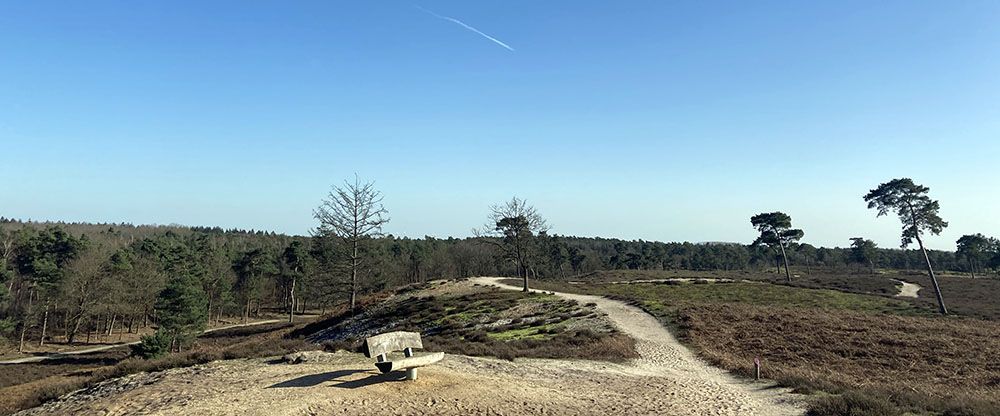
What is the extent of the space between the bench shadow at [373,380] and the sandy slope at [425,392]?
0.03m

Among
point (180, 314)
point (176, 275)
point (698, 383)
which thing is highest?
point (176, 275)

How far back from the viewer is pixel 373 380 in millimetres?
13305

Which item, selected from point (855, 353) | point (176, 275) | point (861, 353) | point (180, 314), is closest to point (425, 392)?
point (855, 353)

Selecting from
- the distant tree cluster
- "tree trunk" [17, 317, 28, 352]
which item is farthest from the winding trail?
"tree trunk" [17, 317, 28, 352]

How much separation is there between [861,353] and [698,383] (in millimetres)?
10825

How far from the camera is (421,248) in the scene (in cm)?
11562

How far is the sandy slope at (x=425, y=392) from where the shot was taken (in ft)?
36.8

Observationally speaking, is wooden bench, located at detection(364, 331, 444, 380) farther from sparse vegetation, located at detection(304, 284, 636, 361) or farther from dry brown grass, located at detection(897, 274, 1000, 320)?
dry brown grass, located at detection(897, 274, 1000, 320)

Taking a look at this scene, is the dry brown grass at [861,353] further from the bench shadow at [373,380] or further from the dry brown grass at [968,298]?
the dry brown grass at [968,298]

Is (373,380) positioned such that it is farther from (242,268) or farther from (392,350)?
(242,268)

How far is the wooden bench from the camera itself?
42.0 feet

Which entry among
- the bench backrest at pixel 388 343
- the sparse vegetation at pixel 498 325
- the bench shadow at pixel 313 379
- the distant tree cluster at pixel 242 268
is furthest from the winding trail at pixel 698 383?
the distant tree cluster at pixel 242 268

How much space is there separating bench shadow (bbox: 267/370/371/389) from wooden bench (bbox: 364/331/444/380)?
1277 mm

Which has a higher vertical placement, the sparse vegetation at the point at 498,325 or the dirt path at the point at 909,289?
the dirt path at the point at 909,289
